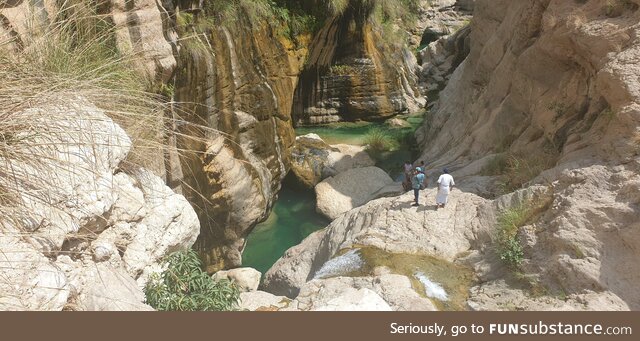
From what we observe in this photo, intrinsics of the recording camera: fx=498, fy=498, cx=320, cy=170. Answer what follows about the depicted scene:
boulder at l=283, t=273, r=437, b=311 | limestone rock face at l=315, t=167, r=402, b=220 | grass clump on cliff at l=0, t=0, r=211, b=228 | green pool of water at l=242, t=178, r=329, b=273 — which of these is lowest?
green pool of water at l=242, t=178, r=329, b=273

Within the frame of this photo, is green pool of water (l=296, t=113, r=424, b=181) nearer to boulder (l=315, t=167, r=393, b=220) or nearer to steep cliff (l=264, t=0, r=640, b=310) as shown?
boulder (l=315, t=167, r=393, b=220)

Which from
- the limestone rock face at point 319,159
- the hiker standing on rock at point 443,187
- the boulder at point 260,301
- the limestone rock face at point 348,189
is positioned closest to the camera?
the boulder at point 260,301

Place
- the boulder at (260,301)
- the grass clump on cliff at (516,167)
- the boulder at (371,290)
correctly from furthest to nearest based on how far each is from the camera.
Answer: the grass clump on cliff at (516,167)
the boulder at (260,301)
the boulder at (371,290)

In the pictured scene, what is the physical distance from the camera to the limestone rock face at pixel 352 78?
637 inches

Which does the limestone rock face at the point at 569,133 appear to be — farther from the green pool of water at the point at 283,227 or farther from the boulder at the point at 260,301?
the green pool of water at the point at 283,227

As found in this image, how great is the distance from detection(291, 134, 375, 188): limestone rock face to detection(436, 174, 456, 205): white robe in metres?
5.97

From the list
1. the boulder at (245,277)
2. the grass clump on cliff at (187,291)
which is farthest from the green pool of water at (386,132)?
the grass clump on cliff at (187,291)

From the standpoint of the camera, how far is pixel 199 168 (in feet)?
30.1

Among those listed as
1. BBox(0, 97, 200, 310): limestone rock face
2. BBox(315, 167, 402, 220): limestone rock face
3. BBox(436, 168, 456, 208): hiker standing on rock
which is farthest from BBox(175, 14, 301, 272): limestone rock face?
BBox(436, 168, 456, 208): hiker standing on rock

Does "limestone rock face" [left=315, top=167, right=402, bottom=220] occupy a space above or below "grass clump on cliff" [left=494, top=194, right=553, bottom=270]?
below

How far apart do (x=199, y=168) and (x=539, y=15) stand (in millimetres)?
6907

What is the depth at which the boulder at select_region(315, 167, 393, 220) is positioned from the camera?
467 inches

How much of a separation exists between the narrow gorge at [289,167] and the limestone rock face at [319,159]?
7 centimetres

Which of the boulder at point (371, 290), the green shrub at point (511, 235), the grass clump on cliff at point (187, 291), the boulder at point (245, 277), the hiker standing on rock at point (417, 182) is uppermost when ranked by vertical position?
the grass clump on cliff at point (187, 291)
